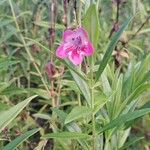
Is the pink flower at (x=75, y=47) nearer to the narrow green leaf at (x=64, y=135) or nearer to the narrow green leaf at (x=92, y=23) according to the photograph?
the narrow green leaf at (x=92, y=23)

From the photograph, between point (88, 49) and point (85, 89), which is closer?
point (88, 49)

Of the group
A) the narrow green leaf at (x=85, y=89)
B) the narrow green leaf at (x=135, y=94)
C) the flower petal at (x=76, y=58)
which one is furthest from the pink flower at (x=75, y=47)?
the narrow green leaf at (x=135, y=94)

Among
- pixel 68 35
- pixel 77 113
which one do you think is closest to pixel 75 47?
pixel 68 35

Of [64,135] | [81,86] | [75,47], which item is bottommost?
[64,135]

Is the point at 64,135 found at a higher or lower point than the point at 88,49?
lower

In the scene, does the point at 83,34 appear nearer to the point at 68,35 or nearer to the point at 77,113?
Result: the point at 68,35

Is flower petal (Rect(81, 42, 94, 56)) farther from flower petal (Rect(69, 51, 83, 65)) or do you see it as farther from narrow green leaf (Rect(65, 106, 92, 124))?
narrow green leaf (Rect(65, 106, 92, 124))
